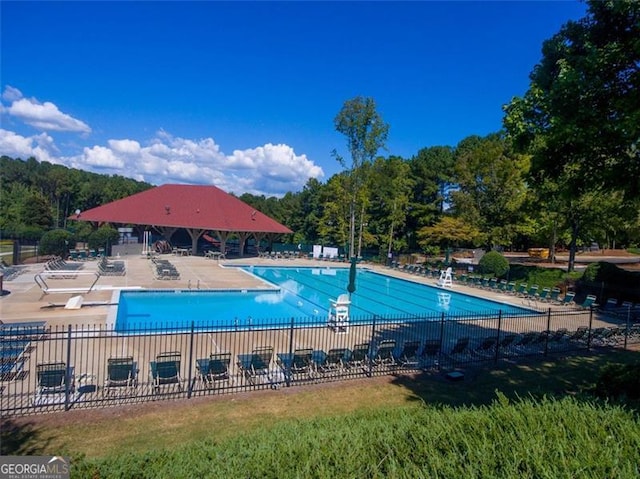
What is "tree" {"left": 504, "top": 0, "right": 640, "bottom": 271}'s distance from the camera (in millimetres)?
8328

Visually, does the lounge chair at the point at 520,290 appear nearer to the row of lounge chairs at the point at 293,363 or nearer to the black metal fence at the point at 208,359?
the black metal fence at the point at 208,359

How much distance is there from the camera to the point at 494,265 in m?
28.7

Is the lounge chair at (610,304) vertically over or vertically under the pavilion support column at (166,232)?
under

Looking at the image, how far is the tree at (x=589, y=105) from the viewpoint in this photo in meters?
8.33

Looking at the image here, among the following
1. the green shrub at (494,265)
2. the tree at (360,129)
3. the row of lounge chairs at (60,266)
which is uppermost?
the tree at (360,129)

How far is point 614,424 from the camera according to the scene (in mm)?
4141

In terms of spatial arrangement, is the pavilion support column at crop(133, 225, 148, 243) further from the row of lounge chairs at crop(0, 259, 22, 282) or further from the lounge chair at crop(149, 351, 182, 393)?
the lounge chair at crop(149, 351, 182, 393)

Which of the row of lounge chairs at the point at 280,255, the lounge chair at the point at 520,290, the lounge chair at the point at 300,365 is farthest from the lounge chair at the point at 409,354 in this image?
the row of lounge chairs at the point at 280,255

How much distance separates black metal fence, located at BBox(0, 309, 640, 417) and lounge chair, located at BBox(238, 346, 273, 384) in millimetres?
23

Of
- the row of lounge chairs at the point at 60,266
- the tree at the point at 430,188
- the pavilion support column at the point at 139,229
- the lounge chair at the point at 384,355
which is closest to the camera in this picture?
the lounge chair at the point at 384,355

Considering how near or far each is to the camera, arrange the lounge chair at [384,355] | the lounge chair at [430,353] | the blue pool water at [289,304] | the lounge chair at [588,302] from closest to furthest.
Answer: the lounge chair at [384,355], the lounge chair at [430,353], the blue pool water at [289,304], the lounge chair at [588,302]

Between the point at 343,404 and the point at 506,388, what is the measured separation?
159 inches

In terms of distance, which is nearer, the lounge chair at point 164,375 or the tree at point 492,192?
the lounge chair at point 164,375

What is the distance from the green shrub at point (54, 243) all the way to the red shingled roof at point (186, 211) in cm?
769
